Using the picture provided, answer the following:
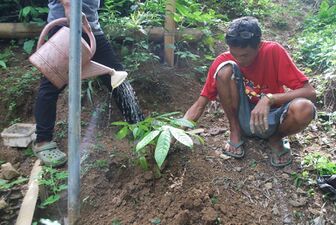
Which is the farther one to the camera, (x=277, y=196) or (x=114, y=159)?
(x=114, y=159)

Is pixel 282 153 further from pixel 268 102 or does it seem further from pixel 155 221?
pixel 155 221

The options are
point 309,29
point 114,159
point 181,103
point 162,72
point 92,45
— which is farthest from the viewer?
point 309,29

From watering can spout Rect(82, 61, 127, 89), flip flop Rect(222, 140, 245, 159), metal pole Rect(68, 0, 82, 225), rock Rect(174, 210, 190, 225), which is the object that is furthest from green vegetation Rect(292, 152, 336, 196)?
metal pole Rect(68, 0, 82, 225)

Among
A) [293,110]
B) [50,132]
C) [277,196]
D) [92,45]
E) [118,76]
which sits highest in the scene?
[92,45]

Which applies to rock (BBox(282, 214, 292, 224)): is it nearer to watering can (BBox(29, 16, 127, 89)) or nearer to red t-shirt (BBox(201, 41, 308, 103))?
red t-shirt (BBox(201, 41, 308, 103))

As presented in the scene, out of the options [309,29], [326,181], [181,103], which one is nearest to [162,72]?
[181,103]

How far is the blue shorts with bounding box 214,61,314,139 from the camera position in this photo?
102 inches

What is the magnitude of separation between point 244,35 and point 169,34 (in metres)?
1.53

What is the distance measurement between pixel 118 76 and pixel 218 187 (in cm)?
93

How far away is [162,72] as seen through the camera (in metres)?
3.85

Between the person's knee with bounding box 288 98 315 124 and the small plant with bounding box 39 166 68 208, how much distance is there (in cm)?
149

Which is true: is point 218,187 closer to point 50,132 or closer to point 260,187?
point 260,187

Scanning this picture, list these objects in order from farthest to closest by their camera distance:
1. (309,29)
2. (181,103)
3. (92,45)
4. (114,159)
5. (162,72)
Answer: (309,29), (162,72), (181,103), (114,159), (92,45)

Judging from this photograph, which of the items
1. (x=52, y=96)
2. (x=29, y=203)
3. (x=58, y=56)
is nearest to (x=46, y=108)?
(x=52, y=96)
